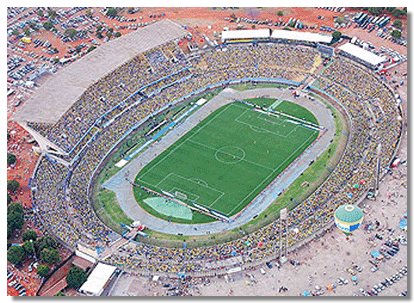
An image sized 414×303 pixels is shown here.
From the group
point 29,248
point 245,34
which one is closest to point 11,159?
point 29,248

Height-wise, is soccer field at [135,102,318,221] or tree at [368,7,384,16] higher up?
tree at [368,7,384,16]

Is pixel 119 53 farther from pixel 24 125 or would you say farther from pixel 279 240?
pixel 279 240

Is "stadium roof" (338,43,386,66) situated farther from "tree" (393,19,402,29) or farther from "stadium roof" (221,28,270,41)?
"stadium roof" (221,28,270,41)

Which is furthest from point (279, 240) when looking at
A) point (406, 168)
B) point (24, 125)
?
point (24, 125)

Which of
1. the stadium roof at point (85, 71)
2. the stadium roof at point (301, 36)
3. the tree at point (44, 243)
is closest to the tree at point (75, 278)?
the tree at point (44, 243)

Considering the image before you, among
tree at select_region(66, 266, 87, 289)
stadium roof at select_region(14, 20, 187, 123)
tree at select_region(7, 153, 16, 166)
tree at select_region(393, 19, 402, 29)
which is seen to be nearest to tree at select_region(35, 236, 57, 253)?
tree at select_region(66, 266, 87, 289)

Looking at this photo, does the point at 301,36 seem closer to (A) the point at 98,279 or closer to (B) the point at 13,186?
(B) the point at 13,186
